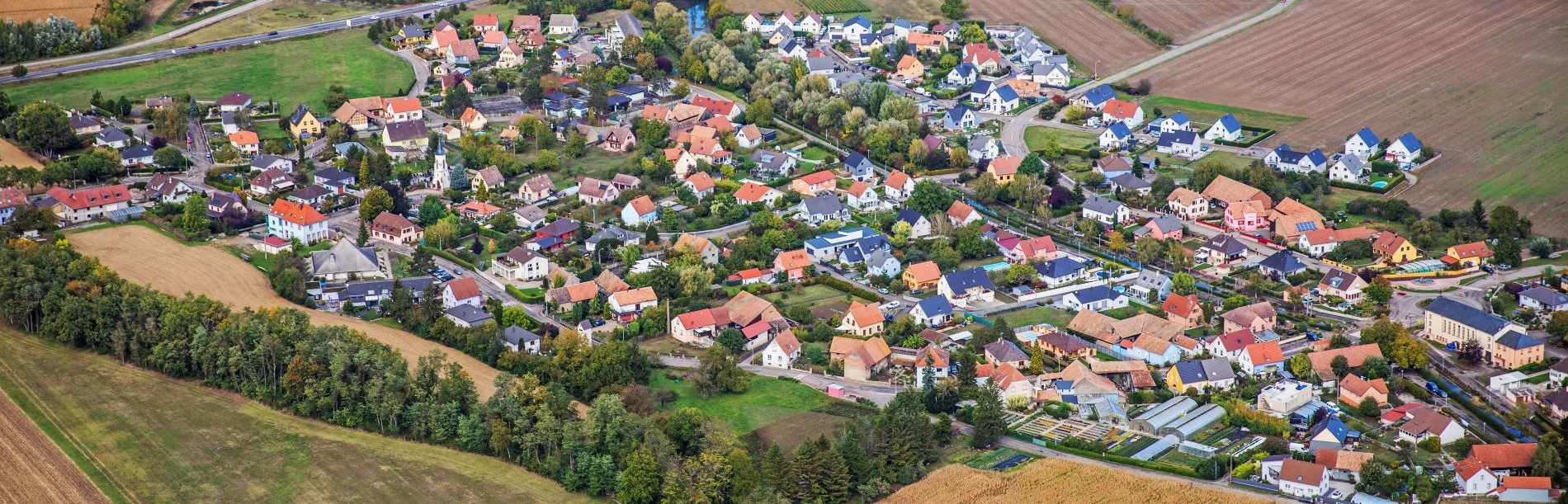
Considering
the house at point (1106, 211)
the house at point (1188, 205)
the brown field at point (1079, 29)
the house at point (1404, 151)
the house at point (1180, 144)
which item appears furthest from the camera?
the brown field at point (1079, 29)

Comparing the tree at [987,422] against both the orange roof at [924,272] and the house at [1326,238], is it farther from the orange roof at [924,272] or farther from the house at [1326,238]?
the house at [1326,238]

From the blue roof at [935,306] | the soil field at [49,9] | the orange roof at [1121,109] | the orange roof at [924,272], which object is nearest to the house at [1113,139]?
the orange roof at [1121,109]

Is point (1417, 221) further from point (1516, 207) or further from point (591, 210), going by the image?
point (591, 210)

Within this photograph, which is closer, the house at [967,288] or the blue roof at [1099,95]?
the house at [967,288]

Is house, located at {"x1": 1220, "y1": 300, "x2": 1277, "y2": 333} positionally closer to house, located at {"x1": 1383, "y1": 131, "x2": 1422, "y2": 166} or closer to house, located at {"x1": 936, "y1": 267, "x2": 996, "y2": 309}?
house, located at {"x1": 936, "y1": 267, "x2": 996, "y2": 309}

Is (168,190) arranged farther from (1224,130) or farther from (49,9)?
(1224,130)

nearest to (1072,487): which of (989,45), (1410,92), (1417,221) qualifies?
(1417,221)
